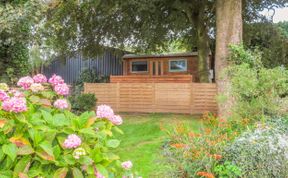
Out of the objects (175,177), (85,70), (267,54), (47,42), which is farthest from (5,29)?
(85,70)

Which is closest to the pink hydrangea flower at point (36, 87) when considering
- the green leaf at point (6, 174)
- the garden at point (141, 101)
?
the garden at point (141, 101)

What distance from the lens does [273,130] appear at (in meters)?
5.30

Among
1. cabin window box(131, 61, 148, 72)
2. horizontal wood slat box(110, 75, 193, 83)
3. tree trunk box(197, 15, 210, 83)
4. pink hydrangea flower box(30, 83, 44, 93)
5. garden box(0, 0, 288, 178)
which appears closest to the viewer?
garden box(0, 0, 288, 178)

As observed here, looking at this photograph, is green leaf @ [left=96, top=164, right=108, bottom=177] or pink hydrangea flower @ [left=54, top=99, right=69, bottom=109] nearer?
green leaf @ [left=96, top=164, right=108, bottom=177]

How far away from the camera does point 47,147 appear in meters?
2.23

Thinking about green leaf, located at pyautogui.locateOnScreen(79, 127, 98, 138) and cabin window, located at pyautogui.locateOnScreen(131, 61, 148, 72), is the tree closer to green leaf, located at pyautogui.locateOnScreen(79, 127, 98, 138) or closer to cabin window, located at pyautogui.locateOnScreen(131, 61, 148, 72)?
green leaf, located at pyautogui.locateOnScreen(79, 127, 98, 138)

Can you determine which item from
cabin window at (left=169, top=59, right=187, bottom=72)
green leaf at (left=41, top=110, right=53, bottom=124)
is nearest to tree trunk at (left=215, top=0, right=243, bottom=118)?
cabin window at (left=169, top=59, right=187, bottom=72)

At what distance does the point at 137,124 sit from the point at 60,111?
9.89m

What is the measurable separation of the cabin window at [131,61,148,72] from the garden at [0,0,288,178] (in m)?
0.06

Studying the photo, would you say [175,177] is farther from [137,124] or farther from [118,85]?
[118,85]

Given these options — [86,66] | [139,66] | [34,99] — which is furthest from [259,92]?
[86,66]

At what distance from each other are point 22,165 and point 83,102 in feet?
40.9

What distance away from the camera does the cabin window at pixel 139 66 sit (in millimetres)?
22547

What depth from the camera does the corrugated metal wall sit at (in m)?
24.9
